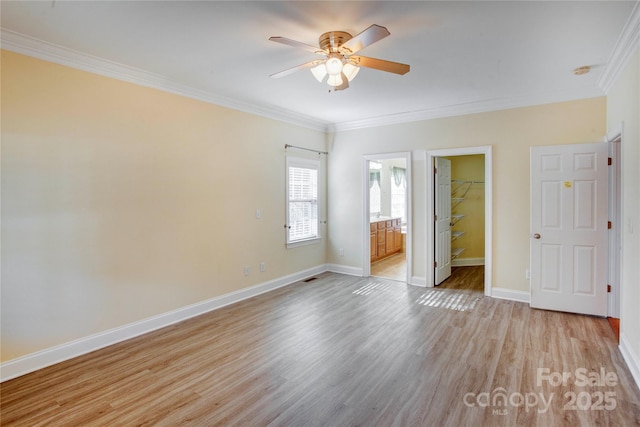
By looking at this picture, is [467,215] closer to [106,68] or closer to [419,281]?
[419,281]

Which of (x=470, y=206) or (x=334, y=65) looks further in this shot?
(x=470, y=206)

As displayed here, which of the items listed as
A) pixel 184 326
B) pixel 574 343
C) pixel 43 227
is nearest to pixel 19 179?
pixel 43 227

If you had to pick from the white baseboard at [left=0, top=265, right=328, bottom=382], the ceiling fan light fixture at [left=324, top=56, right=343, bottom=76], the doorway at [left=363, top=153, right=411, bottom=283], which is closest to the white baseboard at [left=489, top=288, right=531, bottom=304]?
the doorway at [left=363, top=153, right=411, bottom=283]

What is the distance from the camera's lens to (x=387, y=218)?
26.7ft

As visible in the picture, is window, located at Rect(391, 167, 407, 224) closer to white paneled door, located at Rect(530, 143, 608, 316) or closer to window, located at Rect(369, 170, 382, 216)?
window, located at Rect(369, 170, 382, 216)

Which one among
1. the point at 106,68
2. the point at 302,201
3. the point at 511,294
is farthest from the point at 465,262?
the point at 106,68

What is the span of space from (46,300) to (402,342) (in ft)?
10.7

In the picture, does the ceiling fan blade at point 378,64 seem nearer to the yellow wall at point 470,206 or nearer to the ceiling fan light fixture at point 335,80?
the ceiling fan light fixture at point 335,80

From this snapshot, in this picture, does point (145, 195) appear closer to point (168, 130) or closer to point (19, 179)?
point (168, 130)

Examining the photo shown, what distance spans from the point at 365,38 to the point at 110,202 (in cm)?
280

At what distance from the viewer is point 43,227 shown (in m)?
2.84

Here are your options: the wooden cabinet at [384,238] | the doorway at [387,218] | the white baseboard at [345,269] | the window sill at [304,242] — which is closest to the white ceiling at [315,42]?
the doorway at [387,218]

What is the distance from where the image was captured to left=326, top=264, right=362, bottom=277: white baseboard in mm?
5965

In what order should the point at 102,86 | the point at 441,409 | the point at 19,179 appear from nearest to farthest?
the point at 441,409 < the point at 19,179 < the point at 102,86
